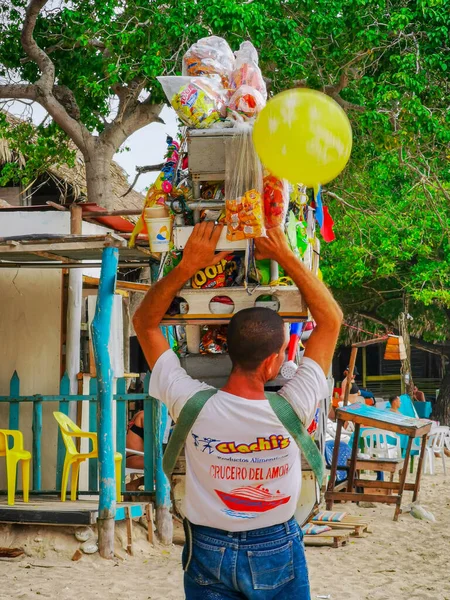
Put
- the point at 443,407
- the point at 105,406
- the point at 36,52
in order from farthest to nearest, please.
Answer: the point at 443,407 < the point at 36,52 < the point at 105,406

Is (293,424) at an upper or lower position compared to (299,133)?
lower

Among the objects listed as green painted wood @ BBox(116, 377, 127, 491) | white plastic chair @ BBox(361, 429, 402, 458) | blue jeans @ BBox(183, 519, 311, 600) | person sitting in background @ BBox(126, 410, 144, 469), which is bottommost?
white plastic chair @ BBox(361, 429, 402, 458)

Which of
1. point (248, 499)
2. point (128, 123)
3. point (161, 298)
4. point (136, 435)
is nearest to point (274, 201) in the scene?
point (161, 298)

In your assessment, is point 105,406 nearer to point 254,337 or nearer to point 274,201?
point 274,201

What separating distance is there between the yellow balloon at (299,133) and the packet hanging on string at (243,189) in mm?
105

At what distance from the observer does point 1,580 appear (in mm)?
5926

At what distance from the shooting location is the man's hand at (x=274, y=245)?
2.88 meters

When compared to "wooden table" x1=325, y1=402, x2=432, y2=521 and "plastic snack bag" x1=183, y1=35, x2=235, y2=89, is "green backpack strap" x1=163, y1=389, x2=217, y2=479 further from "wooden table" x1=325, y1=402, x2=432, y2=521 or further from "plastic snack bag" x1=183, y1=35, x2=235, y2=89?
"wooden table" x1=325, y1=402, x2=432, y2=521

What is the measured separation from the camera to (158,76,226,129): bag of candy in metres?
3.04

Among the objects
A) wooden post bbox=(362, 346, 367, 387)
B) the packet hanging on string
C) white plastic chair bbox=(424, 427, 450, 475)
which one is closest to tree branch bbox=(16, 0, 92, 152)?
white plastic chair bbox=(424, 427, 450, 475)

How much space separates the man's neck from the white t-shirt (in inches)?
0.9

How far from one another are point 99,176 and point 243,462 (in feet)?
29.3

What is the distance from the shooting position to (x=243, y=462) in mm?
2572

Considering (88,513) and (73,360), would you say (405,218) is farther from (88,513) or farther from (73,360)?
(88,513)
